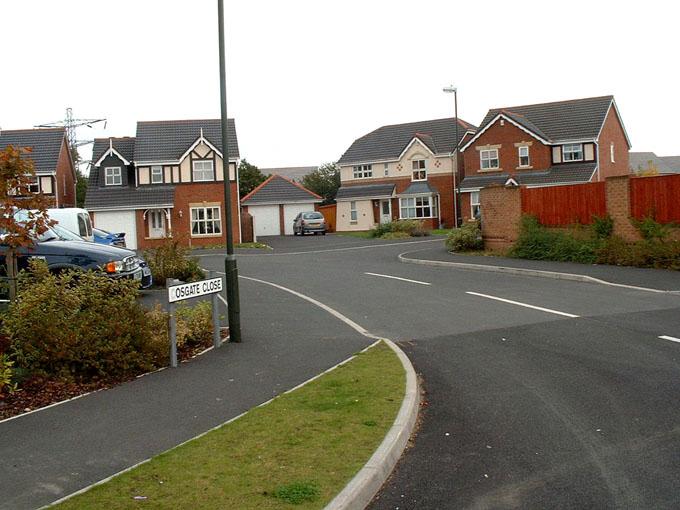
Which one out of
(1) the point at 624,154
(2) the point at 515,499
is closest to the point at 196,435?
(2) the point at 515,499

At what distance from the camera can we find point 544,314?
1378 cm

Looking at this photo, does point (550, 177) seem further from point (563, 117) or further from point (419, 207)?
point (419, 207)

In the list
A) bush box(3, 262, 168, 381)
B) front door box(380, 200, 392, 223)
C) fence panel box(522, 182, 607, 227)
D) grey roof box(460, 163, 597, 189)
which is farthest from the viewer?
front door box(380, 200, 392, 223)

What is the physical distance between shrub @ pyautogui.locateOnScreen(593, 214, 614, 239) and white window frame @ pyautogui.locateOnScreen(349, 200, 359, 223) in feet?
132

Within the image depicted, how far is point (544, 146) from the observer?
54.1 m

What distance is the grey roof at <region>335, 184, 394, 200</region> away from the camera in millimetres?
61812

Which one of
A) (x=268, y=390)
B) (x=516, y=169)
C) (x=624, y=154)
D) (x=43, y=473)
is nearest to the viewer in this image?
(x=43, y=473)

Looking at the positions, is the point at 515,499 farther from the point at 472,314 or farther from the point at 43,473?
the point at 472,314

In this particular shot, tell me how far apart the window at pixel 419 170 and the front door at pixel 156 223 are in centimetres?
2035

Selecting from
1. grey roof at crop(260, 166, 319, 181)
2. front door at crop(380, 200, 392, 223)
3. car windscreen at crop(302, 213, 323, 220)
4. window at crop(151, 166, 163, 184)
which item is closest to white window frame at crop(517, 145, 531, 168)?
front door at crop(380, 200, 392, 223)

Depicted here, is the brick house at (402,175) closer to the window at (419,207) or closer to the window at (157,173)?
the window at (419,207)

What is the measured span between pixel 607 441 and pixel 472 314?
7.71 m

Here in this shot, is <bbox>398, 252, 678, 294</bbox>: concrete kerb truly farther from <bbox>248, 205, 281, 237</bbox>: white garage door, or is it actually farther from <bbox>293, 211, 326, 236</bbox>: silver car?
<bbox>248, 205, 281, 237</bbox>: white garage door

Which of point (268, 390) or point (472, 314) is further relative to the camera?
point (472, 314)
